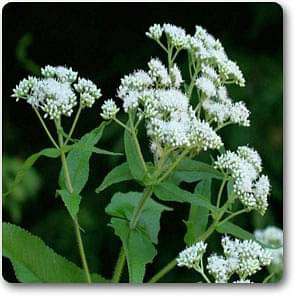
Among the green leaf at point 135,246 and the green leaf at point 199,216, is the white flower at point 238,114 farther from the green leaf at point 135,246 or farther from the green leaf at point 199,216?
the green leaf at point 135,246

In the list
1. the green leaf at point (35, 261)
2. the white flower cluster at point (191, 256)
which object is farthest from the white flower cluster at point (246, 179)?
the green leaf at point (35, 261)

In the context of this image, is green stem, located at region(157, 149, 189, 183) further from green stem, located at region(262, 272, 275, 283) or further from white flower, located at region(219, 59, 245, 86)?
green stem, located at region(262, 272, 275, 283)

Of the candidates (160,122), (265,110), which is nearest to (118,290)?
(160,122)

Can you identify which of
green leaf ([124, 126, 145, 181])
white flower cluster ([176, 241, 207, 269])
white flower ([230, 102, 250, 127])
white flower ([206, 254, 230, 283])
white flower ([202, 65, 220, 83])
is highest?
white flower ([202, 65, 220, 83])

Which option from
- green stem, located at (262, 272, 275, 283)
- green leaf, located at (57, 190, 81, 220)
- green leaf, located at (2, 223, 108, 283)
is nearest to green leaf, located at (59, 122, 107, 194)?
green leaf, located at (57, 190, 81, 220)
